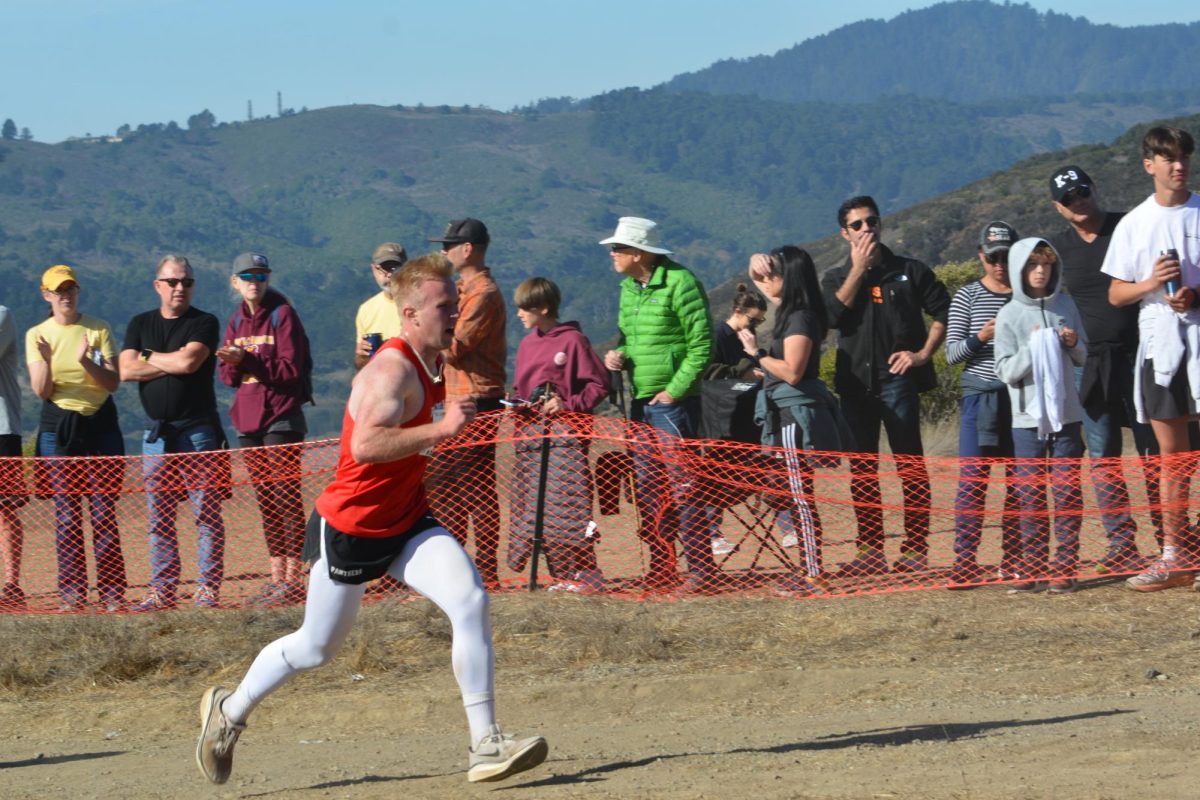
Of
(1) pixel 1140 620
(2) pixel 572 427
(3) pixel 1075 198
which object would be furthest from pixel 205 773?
(3) pixel 1075 198

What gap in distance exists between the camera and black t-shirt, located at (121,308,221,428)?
1007 cm

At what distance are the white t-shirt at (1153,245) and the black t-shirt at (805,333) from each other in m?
1.63

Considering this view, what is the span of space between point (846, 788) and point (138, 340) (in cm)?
579

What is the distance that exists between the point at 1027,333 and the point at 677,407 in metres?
2.03

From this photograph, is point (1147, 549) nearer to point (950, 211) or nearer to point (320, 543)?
point (320, 543)

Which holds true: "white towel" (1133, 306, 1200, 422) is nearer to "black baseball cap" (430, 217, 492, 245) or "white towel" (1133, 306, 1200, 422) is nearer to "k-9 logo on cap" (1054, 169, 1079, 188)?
"k-9 logo on cap" (1054, 169, 1079, 188)

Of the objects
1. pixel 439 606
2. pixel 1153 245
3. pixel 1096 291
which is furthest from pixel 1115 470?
pixel 439 606

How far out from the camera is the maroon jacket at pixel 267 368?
1005 centimetres

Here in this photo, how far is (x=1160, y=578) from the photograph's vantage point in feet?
30.7

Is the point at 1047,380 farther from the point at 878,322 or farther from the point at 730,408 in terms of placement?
the point at 730,408

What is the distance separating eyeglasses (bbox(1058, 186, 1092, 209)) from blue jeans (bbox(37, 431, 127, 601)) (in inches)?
223

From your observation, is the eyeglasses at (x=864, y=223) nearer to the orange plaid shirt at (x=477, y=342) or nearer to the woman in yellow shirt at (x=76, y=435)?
the orange plaid shirt at (x=477, y=342)

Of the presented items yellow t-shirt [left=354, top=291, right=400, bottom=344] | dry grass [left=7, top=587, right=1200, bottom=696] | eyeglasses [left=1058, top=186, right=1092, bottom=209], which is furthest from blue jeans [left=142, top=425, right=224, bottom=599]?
eyeglasses [left=1058, top=186, right=1092, bottom=209]

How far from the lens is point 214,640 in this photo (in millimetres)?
9125
